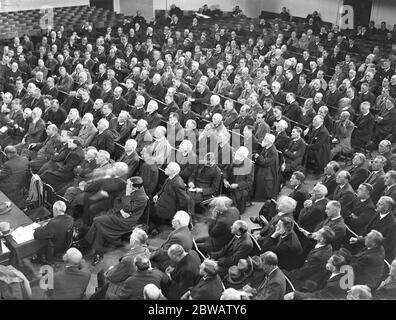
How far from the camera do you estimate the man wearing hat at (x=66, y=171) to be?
28.8 ft

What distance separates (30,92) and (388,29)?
12785 mm

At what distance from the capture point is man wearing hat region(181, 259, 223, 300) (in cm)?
555

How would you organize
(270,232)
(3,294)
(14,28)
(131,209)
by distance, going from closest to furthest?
(3,294) < (270,232) < (131,209) < (14,28)

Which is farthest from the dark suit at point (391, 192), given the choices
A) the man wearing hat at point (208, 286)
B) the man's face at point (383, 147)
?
the man wearing hat at point (208, 286)

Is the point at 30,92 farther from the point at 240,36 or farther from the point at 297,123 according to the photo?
the point at 240,36

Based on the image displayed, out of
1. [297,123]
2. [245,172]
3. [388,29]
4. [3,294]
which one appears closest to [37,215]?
[3,294]

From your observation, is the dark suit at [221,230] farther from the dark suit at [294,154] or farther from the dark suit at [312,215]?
the dark suit at [294,154]

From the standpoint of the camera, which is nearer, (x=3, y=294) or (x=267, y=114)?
(x=3, y=294)

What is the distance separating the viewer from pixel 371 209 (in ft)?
24.3

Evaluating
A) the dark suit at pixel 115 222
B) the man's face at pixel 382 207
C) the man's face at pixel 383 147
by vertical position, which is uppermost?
the man's face at pixel 383 147

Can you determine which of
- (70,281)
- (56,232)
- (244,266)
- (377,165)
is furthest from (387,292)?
(56,232)

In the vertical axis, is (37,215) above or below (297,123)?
below

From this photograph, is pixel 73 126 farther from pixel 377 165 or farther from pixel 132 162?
pixel 377 165

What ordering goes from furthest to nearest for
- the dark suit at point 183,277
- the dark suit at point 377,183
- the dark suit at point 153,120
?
the dark suit at point 153,120 → the dark suit at point 377,183 → the dark suit at point 183,277
